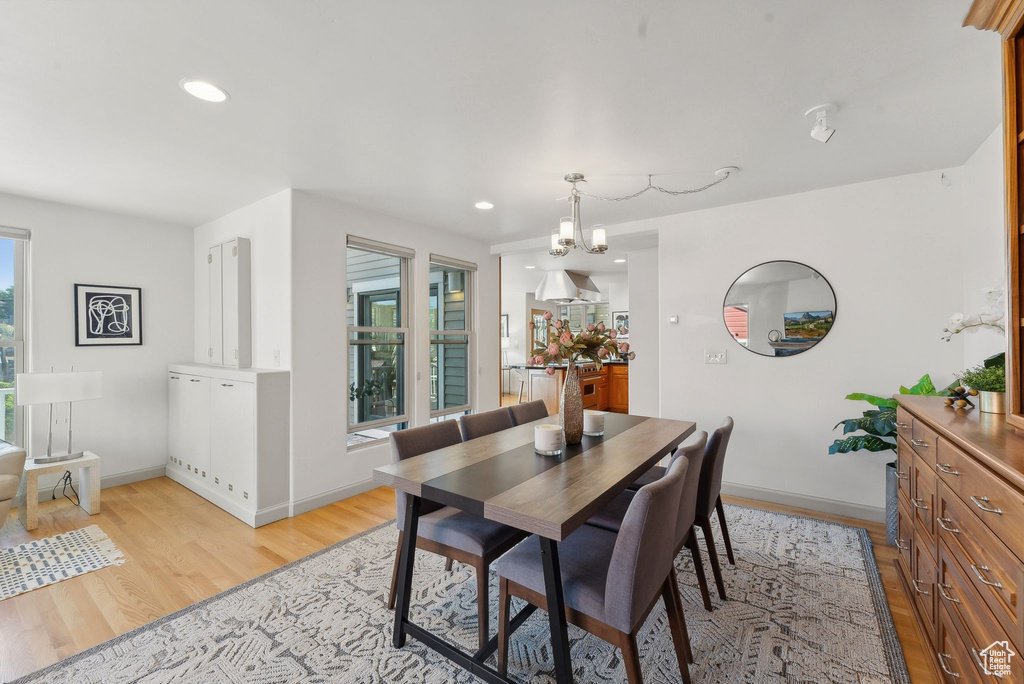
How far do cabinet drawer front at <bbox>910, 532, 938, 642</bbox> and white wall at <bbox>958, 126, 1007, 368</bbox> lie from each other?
3.90 feet

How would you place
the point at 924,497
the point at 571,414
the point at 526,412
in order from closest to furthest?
the point at 924,497, the point at 571,414, the point at 526,412

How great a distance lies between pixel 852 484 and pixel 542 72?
3403 millimetres

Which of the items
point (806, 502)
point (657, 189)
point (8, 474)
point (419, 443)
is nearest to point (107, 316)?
point (8, 474)

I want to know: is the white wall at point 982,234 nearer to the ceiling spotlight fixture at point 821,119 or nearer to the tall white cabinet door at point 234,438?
the ceiling spotlight fixture at point 821,119

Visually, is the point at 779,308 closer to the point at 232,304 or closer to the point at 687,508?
the point at 687,508

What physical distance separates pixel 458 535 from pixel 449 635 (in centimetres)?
48

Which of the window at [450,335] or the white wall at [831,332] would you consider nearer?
the white wall at [831,332]

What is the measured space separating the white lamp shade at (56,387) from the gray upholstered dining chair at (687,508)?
3.79 metres

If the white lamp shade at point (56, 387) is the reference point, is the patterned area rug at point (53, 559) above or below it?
below

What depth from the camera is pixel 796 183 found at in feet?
10.3

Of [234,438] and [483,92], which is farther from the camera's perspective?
[234,438]

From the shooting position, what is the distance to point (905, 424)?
2.14 m

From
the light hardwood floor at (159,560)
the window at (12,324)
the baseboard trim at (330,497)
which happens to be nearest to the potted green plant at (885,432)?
the light hardwood floor at (159,560)

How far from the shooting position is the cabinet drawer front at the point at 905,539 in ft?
6.73
